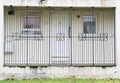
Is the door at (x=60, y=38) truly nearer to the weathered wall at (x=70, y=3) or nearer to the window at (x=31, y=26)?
the window at (x=31, y=26)

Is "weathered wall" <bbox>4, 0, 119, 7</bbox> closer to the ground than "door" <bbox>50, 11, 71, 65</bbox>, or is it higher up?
higher up

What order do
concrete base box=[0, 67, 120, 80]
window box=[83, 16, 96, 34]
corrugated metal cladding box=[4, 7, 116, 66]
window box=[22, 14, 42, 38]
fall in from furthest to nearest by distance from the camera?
window box=[83, 16, 96, 34]
window box=[22, 14, 42, 38]
corrugated metal cladding box=[4, 7, 116, 66]
concrete base box=[0, 67, 120, 80]

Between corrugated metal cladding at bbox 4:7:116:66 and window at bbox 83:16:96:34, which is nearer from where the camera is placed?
corrugated metal cladding at bbox 4:7:116:66

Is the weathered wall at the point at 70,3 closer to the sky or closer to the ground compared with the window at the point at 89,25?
closer to the sky

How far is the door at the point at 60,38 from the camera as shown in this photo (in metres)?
16.3

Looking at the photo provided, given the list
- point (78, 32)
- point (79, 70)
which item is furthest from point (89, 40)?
point (79, 70)

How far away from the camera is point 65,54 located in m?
16.4

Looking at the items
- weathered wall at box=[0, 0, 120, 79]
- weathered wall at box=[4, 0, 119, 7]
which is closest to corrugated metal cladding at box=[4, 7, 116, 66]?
weathered wall at box=[0, 0, 120, 79]

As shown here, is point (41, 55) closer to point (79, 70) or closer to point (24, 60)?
point (24, 60)

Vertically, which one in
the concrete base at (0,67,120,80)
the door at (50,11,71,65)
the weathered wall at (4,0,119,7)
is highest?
the weathered wall at (4,0,119,7)

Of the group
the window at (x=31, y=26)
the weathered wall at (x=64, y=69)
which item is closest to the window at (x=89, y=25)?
the weathered wall at (x=64, y=69)

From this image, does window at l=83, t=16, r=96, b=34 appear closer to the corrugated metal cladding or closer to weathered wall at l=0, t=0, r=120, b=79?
the corrugated metal cladding

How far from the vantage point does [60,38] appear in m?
16.4

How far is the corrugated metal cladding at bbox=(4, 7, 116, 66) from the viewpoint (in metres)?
16.0
